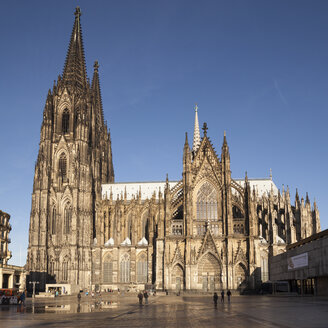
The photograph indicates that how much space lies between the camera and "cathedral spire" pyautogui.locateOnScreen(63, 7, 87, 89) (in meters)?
91.6

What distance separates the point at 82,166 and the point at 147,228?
17430 mm

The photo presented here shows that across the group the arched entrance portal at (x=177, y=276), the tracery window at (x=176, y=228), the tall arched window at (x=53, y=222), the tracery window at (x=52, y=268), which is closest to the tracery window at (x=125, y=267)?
the tracery window at (x=52, y=268)

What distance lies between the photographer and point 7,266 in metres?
72.7

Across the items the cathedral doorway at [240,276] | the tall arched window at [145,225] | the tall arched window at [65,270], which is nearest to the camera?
the cathedral doorway at [240,276]

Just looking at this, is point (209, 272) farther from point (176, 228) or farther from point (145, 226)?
point (145, 226)

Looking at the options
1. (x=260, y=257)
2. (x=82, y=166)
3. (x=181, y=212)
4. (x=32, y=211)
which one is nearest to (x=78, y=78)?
(x=82, y=166)

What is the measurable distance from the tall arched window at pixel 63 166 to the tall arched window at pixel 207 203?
27.3 meters

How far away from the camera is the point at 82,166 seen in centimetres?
8419

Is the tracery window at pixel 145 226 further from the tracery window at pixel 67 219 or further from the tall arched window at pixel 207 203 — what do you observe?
the tall arched window at pixel 207 203

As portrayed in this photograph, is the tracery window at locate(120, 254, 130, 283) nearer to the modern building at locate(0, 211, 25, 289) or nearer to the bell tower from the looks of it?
the bell tower

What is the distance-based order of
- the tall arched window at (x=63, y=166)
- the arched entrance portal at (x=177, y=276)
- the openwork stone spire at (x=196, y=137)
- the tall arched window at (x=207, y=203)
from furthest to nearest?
the openwork stone spire at (x=196, y=137), the tall arched window at (x=63, y=166), the tall arched window at (x=207, y=203), the arched entrance portal at (x=177, y=276)

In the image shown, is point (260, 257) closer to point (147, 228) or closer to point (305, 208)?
point (305, 208)

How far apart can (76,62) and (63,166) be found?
23.2 meters

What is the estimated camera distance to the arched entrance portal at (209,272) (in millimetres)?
69625
